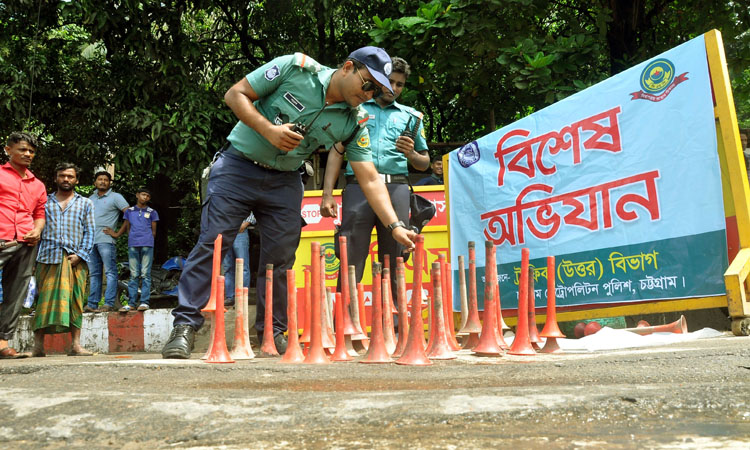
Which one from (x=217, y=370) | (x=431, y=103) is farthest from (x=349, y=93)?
(x=431, y=103)

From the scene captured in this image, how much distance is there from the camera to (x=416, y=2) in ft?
27.4

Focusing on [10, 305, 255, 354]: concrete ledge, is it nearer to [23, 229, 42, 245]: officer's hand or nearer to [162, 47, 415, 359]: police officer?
[23, 229, 42, 245]: officer's hand

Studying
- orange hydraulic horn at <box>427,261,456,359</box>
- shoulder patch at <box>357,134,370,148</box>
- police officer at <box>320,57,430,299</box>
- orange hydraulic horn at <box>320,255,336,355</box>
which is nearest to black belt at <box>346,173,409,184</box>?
police officer at <box>320,57,430,299</box>

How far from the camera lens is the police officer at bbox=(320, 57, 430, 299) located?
4.56m

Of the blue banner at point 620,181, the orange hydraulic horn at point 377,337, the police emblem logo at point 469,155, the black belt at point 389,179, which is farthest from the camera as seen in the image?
the police emblem logo at point 469,155

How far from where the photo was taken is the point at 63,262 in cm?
595

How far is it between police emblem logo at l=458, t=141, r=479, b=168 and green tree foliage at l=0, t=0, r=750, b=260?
1240mm

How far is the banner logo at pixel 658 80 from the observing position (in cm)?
459

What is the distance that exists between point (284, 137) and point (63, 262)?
335 cm

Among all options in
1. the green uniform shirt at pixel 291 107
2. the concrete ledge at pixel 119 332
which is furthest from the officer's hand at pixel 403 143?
the concrete ledge at pixel 119 332

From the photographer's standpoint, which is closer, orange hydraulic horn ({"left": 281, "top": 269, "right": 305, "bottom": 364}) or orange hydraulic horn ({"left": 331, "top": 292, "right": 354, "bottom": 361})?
orange hydraulic horn ({"left": 281, "top": 269, "right": 305, "bottom": 364})

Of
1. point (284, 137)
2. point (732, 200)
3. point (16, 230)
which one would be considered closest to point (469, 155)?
point (732, 200)

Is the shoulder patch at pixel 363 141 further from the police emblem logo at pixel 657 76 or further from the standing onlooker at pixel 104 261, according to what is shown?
the standing onlooker at pixel 104 261

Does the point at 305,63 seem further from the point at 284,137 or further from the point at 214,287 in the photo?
the point at 214,287
